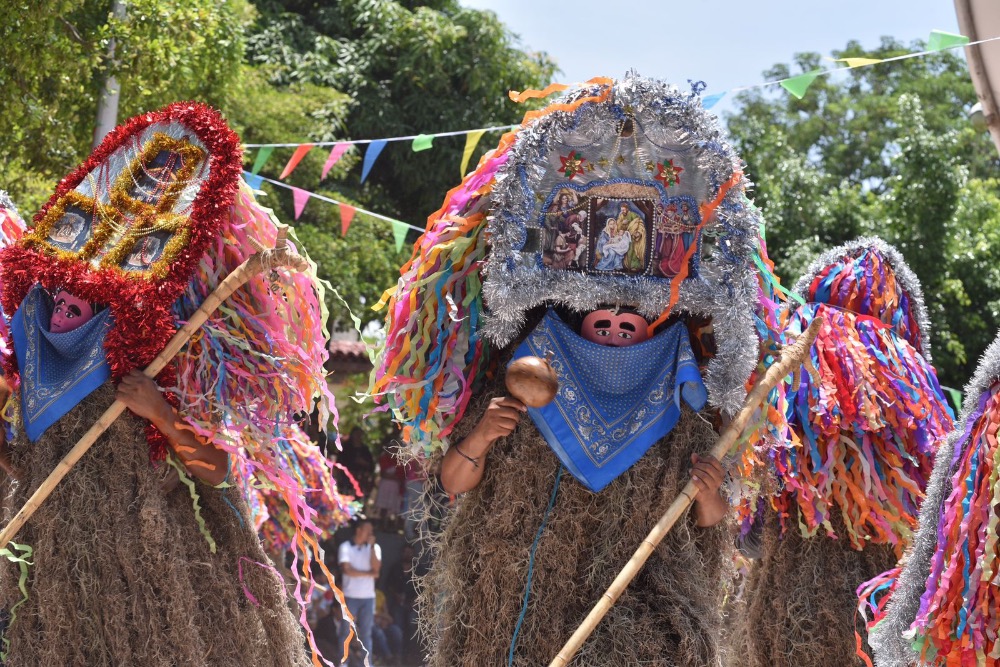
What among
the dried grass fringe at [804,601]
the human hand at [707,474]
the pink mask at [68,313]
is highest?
the pink mask at [68,313]

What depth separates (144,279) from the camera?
501cm

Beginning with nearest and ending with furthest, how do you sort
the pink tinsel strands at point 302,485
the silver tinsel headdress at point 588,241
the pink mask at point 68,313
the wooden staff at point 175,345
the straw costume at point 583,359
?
the straw costume at point 583,359 → the silver tinsel headdress at point 588,241 → the wooden staff at point 175,345 → the pink mask at point 68,313 → the pink tinsel strands at point 302,485

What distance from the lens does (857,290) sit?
19.4ft

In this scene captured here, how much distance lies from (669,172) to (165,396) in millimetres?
2048

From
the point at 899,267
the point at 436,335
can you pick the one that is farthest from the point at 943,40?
the point at 436,335

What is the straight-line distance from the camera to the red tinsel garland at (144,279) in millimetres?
4926

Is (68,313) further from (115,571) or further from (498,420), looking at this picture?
(498,420)

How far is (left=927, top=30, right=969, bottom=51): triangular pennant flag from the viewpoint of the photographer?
489 cm

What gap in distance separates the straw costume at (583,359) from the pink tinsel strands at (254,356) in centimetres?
74

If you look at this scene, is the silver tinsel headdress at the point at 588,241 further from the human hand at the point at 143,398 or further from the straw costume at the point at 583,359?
the human hand at the point at 143,398

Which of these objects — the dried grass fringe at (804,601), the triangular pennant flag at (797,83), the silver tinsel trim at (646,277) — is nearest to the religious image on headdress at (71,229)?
the silver tinsel trim at (646,277)

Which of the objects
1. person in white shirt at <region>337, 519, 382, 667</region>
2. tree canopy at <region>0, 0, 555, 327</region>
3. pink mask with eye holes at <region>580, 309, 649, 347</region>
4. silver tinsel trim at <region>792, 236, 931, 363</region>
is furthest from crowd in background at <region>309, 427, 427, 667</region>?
pink mask with eye holes at <region>580, 309, 649, 347</region>

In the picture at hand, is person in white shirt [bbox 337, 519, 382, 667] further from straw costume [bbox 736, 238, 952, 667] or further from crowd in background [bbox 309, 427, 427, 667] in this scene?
straw costume [bbox 736, 238, 952, 667]

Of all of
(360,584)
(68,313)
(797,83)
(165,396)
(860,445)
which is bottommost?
(360,584)
